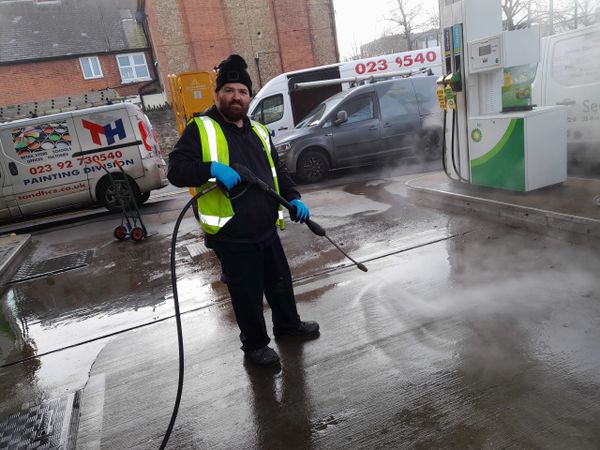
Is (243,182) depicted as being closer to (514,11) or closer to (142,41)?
(142,41)

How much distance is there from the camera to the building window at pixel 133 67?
24844 millimetres

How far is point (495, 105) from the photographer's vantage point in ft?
19.1

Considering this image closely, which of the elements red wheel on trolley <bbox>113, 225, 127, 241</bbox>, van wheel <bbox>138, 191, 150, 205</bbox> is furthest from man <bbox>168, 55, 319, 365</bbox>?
van wheel <bbox>138, 191, 150, 205</bbox>

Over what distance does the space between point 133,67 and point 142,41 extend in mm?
1653

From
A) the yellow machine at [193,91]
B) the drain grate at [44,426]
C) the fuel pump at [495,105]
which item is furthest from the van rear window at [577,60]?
the drain grate at [44,426]

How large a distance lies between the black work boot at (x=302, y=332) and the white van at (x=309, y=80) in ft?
30.7

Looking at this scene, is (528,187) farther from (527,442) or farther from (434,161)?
(434,161)

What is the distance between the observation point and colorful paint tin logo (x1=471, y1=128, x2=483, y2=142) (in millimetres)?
5805

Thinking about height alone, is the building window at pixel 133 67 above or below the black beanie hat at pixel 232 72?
above

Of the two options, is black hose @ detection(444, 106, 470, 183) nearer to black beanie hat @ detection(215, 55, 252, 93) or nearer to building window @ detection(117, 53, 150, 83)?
black beanie hat @ detection(215, 55, 252, 93)

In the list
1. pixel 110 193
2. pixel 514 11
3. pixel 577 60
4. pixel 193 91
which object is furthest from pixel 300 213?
pixel 514 11

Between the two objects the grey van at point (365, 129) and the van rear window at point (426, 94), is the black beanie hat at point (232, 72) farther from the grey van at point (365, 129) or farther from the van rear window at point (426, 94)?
the van rear window at point (426, 94)

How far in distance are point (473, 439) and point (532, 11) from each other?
83.0 feet

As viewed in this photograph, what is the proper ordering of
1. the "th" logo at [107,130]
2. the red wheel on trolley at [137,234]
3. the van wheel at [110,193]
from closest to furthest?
the red wheel on trolley at [137,234]
the "th" logo at [107,130]
the van wheel at [110,193]
